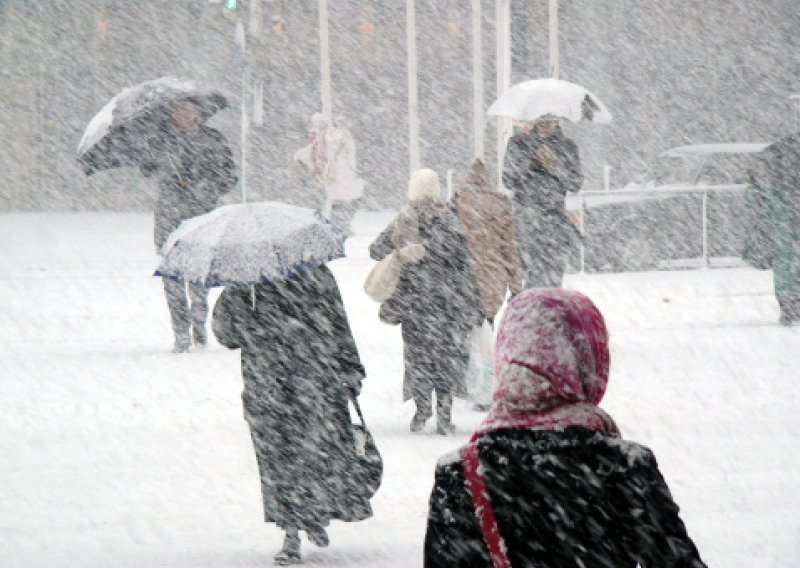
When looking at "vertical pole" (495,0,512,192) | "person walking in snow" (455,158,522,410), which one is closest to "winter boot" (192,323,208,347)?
"person walking in snow" (455,158,522,410)

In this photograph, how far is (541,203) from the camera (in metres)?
13.2

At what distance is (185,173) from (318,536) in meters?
7.24

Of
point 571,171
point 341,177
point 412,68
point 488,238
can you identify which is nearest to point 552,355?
point 488,238

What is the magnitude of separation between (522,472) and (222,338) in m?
3.71

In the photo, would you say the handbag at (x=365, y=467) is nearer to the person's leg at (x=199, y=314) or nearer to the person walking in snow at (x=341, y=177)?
the person's leg at (x=199, y=314)

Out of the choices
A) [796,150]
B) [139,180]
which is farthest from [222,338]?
[139,180]

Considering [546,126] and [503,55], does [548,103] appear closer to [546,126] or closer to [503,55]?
[546,126]

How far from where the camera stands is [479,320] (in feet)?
33.2

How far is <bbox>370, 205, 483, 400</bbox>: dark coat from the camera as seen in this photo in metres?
9.66

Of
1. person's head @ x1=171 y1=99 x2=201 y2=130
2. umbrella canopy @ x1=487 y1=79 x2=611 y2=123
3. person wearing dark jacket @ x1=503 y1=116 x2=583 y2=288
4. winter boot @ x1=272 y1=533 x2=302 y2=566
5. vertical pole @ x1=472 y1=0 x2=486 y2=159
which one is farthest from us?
vertical pole @ x1=472 y1=0 x2=486 y2=159

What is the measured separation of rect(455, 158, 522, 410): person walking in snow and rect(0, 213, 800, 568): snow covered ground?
73cm

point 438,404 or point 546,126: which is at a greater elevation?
point 546,126

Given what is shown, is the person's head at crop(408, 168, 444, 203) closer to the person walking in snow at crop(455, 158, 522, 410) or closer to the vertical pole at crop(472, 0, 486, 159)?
the person walking in snow at crop(455, 158, 522, 410)

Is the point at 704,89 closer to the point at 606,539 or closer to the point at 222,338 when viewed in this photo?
the point at 222,338
